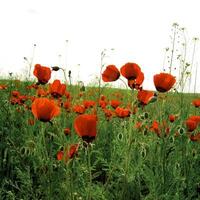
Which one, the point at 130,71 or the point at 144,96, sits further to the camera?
the point at 144,96

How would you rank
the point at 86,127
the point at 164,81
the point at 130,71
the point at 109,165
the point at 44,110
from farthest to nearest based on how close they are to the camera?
the point at 109,165
the point at 164,81
the point at 130,71
the point at 44,110
the point at 86,127

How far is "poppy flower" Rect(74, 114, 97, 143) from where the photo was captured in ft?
5.11

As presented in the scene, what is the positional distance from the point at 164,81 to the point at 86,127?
2.97 feet

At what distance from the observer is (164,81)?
232 centimetres

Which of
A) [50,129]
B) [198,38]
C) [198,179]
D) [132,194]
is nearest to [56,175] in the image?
[132,194]

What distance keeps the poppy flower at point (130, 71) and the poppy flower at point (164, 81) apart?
0.62 ft

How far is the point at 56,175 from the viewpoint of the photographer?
8.41 feet

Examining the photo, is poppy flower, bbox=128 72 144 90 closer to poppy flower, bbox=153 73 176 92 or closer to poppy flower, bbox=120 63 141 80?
poppy flower, bbox=120 63 141 80

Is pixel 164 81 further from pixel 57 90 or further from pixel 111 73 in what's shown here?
pixel 57 90

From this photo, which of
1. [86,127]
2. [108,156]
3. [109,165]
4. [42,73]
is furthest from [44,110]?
[108,156]

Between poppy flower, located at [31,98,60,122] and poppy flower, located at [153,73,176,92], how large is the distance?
0.76 m

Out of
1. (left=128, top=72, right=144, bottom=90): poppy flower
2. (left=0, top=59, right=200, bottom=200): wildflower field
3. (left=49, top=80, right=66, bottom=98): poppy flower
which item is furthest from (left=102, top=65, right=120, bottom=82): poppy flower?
(left=49, top=80, right=66, bottom=98): poppy flower

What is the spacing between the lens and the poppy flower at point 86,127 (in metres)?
1.56

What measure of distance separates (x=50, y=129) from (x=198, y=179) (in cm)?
195
